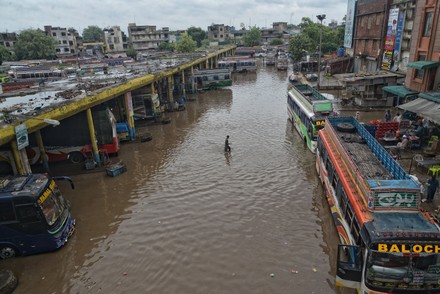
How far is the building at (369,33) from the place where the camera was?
116 ft

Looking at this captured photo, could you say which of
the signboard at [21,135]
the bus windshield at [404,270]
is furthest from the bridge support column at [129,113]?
the bus windshield at [404,270]

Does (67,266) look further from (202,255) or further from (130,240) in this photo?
Answer: (202,255)

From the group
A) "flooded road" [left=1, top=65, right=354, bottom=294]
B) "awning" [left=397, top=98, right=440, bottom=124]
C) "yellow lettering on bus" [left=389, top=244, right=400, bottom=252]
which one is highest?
Answer: "awning" [left=397, top=98, right=440, bottom=124]

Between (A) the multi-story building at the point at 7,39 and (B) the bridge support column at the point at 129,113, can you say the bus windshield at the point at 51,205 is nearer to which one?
(B) the bridge support column at the point at 129,113

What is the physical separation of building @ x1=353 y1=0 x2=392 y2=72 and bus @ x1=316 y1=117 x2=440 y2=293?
30794 millimetres

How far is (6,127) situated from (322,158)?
14.7 metres

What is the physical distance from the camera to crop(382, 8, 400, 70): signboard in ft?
104

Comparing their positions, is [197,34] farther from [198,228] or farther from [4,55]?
[198,228]

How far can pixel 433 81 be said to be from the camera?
22.4 m

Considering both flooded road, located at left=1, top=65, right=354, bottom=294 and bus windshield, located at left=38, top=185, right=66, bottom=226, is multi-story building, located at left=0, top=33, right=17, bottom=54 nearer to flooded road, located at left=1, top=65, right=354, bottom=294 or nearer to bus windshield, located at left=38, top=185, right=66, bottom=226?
flooded road, located at left=1, top=65, right=354, bottom=294

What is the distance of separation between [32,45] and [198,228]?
269 ft

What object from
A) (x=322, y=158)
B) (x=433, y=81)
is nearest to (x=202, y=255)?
(x=322, y=158)

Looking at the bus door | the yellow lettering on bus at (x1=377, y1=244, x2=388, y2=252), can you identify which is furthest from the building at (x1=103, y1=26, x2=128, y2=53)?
the yellow lettering on bus at (x1=377, y1=244, x2=388, y2=252)

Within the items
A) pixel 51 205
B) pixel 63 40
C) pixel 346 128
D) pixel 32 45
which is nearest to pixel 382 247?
pixel 346 128
